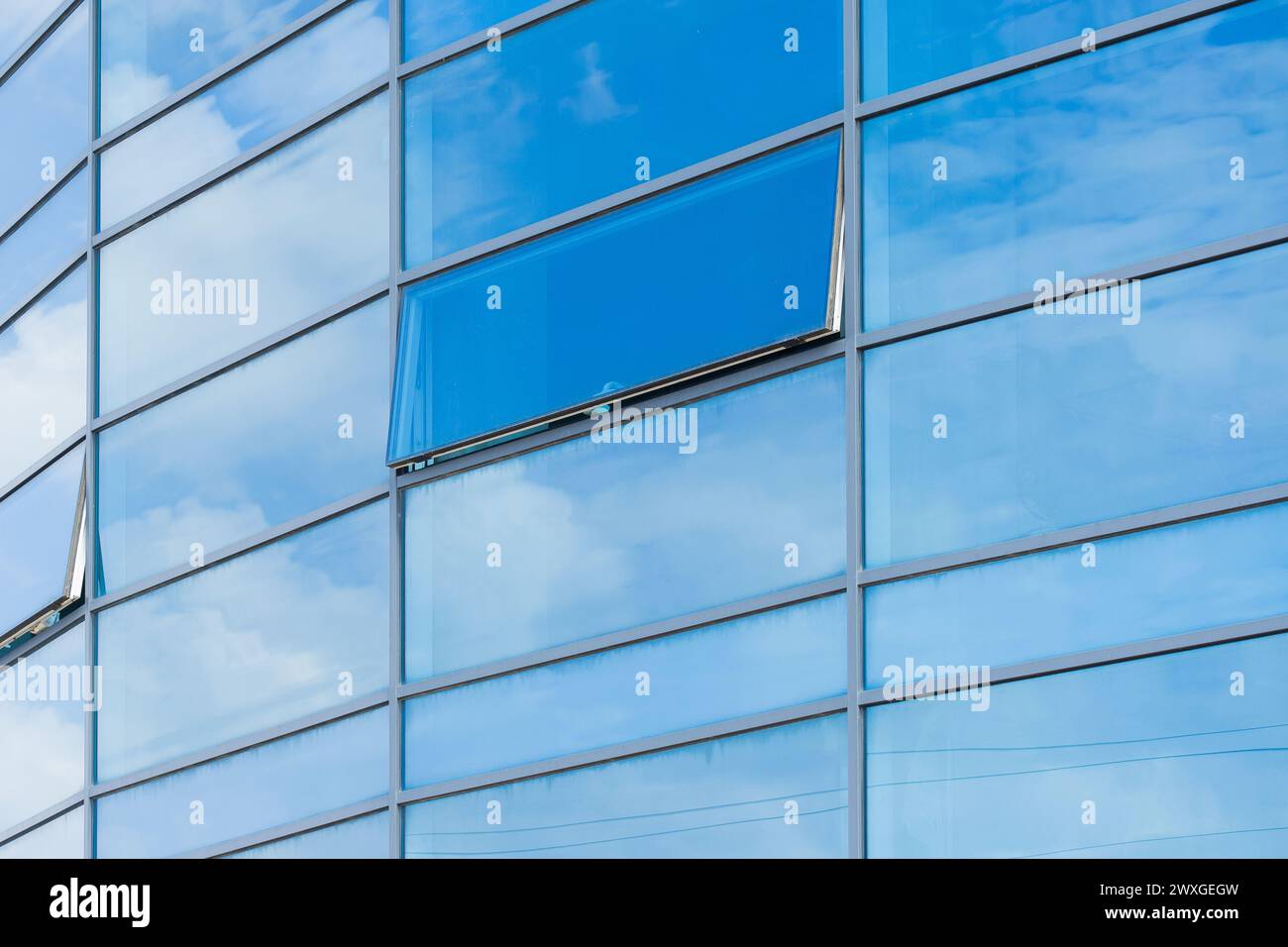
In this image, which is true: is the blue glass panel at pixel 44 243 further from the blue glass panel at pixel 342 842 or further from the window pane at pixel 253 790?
the blue glass panel at pixel 342 842

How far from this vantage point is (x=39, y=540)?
13.9m

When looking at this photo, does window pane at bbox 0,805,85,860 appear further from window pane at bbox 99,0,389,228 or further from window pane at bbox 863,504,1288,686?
window pane at bbox 863,504,1288,686

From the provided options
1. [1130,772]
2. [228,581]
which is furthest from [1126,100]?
[228,581]

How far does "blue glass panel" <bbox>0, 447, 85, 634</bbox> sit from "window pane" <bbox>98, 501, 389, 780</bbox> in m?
0.66

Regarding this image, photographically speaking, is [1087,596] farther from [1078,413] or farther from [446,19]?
[446,19]

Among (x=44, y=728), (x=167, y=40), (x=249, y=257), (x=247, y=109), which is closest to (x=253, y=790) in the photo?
(x=44, y=728)

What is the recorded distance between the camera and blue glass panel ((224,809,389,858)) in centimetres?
1108

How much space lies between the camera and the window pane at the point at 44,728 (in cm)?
1330

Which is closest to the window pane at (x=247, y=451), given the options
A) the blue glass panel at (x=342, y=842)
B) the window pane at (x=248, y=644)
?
the window pane at (x=248, y=644)

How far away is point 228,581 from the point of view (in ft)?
40.3

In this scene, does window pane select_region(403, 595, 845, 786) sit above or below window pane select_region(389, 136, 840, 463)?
below

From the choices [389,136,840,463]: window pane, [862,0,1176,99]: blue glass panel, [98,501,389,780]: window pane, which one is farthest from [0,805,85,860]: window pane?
[862,0,1176,99]: blue glass panel

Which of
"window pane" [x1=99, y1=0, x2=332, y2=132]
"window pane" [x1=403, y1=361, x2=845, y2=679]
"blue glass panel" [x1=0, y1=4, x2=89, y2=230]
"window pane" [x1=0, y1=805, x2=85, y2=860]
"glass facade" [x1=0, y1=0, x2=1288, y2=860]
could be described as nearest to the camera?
"glass facade" [x1=0, y1=0, x2=1288, y2=860]
